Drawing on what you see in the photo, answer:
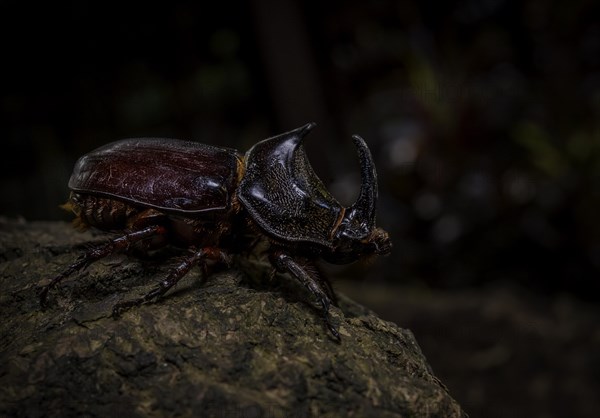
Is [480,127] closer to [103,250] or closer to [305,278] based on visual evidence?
[305,278]

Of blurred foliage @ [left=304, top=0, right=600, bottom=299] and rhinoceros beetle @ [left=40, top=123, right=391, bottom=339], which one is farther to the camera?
blurred foliage @ [left=304, top=0, right=600, bottom=299]

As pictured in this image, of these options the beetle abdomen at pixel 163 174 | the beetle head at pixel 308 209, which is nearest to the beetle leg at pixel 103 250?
the beetle abdomen at pixel 163 174

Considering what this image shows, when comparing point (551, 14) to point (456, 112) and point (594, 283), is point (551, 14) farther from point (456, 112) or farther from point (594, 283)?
point (594, 283)

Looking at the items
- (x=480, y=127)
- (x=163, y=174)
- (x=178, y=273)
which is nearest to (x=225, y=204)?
(x=163, y=174)

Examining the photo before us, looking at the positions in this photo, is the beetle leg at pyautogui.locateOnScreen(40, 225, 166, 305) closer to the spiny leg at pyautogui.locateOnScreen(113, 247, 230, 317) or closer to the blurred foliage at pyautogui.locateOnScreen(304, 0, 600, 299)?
the spiny leg at pyautogui.locateOnScreen(113, 247, 230, 317)

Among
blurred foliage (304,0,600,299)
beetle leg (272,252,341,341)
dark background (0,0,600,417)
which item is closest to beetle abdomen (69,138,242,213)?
beetle leg (272,252,341,341)
